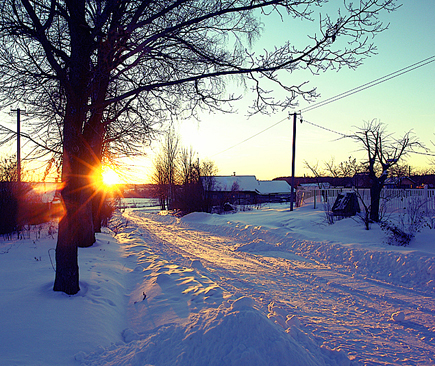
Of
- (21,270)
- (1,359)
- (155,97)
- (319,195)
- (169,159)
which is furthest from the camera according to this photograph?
(169,159)

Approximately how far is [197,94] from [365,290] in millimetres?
5255

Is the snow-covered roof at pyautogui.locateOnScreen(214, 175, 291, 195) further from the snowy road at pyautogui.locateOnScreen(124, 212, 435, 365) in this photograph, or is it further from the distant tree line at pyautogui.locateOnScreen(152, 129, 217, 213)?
the snowy road at pyautogui.locateOnScreen(124, 212, 435, 365)

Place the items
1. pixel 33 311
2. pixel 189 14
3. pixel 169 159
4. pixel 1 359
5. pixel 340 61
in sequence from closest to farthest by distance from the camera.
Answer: pixel 1 359 → pixel 33 311 → pixel 340 61 → pixel 189 14 → pixel 169 159

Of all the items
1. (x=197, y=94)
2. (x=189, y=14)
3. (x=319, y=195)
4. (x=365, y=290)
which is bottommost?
(x=365, y=290)

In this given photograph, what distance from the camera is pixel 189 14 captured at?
5.09 metres

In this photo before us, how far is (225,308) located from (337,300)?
2408 mm

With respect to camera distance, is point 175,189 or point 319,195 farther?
point 175,189

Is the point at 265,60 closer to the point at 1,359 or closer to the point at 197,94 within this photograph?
the point at 197,94

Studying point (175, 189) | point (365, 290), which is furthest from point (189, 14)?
point (175, 189)

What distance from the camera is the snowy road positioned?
3559mm

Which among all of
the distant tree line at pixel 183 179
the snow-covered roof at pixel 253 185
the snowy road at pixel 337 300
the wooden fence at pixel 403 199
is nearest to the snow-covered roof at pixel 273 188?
the snow-covered roof at pixel 253 185

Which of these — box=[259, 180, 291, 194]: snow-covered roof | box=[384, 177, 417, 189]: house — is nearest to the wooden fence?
box=[384, 177, 417, 189]: house

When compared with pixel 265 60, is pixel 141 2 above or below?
above

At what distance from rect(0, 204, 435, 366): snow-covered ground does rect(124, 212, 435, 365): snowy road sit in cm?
2
